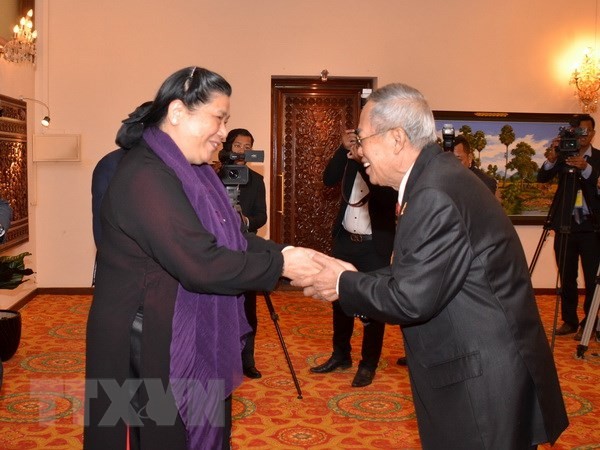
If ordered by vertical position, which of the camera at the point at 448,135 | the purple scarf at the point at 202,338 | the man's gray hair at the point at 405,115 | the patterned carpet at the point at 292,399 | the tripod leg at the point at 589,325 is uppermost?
the camera at the point at 448,135

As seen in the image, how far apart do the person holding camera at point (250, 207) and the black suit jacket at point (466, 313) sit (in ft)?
9.89

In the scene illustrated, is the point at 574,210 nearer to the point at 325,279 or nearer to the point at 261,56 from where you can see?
the point at 261,56

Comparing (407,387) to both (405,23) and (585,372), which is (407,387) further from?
(405,23)

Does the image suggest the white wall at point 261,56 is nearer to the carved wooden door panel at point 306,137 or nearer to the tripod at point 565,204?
the carved wooden door panel at point 306,137

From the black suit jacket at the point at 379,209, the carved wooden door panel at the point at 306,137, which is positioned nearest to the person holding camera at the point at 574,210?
the black suit jacket at the point at 379,209

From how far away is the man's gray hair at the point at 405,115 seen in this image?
7.48 ft

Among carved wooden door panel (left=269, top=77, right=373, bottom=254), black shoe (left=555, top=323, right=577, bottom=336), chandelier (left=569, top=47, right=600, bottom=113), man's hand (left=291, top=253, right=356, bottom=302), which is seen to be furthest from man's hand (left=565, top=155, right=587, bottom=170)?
man's hand (left=291, top=253, right=356, bottom=302)

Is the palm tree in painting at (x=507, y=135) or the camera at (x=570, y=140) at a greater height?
the palm tree in painting at (x=507, y=135)

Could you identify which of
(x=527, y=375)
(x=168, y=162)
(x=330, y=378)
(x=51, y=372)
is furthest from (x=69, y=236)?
(x=527, y=375)

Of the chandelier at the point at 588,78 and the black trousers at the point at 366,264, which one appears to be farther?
the chandelier at the point at 588,78

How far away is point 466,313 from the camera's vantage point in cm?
210

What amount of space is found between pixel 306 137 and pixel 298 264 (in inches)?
246

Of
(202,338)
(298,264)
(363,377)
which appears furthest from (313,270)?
(363,377)

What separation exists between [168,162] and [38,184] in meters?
6.47
